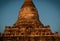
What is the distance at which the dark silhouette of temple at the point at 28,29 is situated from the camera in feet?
198

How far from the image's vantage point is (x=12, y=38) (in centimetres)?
6034

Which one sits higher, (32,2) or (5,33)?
(32,2)

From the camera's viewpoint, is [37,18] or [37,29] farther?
[37,18]

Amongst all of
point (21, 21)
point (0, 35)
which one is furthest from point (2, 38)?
point (21, 21)

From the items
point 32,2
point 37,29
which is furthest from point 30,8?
point 37,29

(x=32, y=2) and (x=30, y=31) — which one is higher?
(x=32, y=2)

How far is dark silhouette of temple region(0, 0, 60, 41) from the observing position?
2378 inches

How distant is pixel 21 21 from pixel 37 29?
4.34 meters

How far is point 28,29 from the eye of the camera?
61.9 m

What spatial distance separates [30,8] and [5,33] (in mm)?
7445

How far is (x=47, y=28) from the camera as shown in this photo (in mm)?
62469

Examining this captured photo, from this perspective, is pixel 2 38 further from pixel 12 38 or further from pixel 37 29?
pixel 37 29

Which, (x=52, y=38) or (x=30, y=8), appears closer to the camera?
(x=52, y=38)

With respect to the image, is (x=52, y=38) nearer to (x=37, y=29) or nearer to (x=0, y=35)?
(x=37, y=29)
